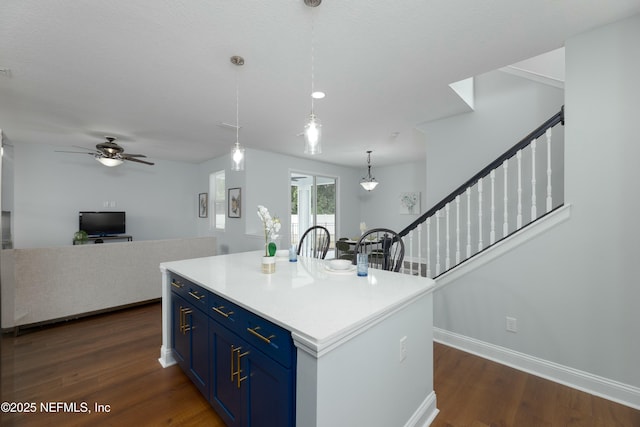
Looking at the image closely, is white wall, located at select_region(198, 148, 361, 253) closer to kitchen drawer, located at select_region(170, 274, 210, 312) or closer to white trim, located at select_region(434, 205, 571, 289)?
kitchen drawer, located at select_region(170, 274, 210, 312)

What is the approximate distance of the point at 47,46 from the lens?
203 cm

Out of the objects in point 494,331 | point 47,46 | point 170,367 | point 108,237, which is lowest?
point 170,367

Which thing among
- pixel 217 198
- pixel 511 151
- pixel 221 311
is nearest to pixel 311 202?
pixel 217 198

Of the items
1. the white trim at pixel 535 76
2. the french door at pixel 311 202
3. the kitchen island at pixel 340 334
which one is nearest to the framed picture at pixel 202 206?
the french door at pixel 311 202

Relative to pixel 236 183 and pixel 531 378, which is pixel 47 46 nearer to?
pixel 236 183

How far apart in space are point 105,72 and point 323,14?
2074 mm

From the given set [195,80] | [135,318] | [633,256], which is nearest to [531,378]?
[633,256]

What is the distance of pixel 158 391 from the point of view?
2.06m

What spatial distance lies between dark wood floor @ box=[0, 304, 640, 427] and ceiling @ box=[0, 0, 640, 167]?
200cm

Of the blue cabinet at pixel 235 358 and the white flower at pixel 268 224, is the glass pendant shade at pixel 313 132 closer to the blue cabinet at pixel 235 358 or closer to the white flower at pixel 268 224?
the white flower at pixel 268 224

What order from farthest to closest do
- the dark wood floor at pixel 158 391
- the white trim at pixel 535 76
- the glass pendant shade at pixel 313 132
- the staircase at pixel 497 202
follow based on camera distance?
the white trim at pixel 535 76 < the staircase at pixel 497 202 < the glass pendant shade at pixel 313 132 < the dark wood floor at pixel 158 391

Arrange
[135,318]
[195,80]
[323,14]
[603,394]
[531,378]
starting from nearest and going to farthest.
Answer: [323,14]
[603,394]
[531,378]
[195,80]
[135,318]

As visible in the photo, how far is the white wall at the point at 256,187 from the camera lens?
5.23 meters

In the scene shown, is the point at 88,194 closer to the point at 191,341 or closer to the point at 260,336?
the point at 191,341
